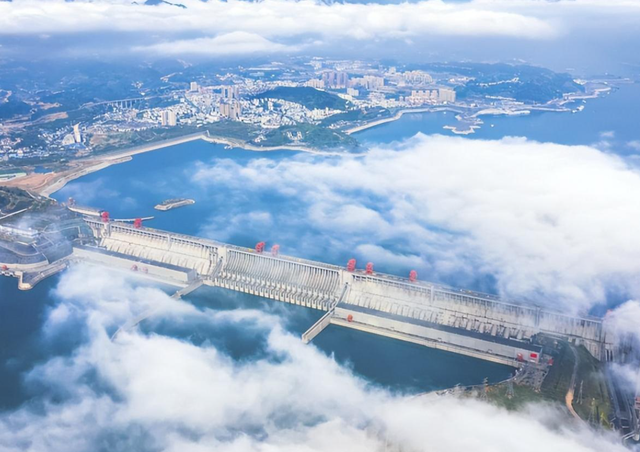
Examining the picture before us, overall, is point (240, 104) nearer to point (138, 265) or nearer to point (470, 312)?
point (138, 265)

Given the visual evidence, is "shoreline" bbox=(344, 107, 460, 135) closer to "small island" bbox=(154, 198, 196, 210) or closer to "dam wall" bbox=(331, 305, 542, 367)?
"small island" bbox=(154, 198, 196, 210)

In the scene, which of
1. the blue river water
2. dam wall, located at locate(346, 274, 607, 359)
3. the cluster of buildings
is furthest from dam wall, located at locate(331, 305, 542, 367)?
the cluster of buildings

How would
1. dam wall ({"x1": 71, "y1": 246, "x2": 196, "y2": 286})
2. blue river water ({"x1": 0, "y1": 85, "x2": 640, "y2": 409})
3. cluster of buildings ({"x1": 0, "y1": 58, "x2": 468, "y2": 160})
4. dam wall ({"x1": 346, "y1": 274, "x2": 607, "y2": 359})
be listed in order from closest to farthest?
blue river water ({"x1": 0, "y1": 85, "x2": 640, "y2": 409}), dam wall ({"x1": 346, "y1": 274, "x2": 607, "y2": 359}), dam wall ({"x1": 71, "y1": 246, "x2": 196, "y2": 286}), cluster of buildings ({"x1": 0, "y1": 58, "x2": 468, "y2": 160})

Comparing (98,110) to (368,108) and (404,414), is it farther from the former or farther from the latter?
(404,414)

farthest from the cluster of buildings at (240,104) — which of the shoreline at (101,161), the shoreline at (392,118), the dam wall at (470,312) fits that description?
the dam wall at (470,312)

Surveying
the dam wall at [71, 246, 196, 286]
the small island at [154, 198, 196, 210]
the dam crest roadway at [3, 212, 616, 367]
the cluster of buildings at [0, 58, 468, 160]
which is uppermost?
the dam crest roadway at [3, 212, 616, 367]

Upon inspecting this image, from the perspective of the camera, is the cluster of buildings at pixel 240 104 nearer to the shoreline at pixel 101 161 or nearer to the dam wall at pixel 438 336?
the shoreline at pixel 101 161

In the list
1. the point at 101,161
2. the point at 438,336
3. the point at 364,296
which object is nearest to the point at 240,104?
the point at 101,161
